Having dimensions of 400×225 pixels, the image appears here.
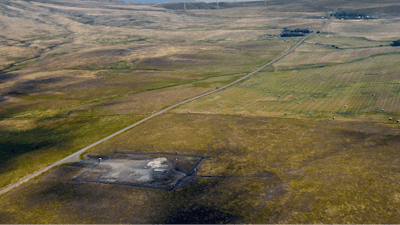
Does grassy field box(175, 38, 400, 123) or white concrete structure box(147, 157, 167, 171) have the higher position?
grassy field box(175, 38, 400, 123)

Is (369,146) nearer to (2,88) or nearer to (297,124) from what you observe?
(297,124)

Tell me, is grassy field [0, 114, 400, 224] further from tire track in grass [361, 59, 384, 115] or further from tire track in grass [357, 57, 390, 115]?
tire track in grass [361, 59, 384, 115]

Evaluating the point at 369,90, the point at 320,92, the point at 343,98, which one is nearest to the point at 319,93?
the point at 320,92

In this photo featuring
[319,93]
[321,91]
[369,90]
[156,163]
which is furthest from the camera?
[321,91]

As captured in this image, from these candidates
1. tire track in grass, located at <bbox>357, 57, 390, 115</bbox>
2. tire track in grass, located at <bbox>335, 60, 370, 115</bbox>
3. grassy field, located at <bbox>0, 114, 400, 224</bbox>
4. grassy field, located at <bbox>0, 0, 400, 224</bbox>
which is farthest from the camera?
tire track in grass, located at <bbox>335, 60, 370, 115</bbox>

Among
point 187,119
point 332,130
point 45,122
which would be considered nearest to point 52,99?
point 45,122

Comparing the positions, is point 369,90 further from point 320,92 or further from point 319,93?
point 319,93

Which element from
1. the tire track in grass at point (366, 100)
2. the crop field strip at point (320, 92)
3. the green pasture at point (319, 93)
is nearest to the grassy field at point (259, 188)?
the tire track in grass at point (366, 100)

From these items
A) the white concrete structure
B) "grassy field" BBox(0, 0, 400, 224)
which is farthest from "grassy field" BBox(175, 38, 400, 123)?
the white concrete structure
